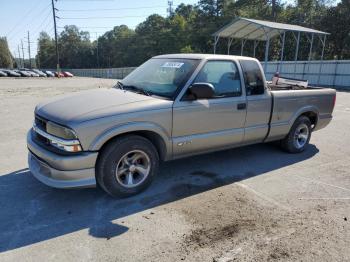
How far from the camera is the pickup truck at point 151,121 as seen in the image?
3672 millimetres

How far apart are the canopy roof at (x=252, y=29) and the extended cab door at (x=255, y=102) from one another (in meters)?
16.8

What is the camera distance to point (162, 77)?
474 cm

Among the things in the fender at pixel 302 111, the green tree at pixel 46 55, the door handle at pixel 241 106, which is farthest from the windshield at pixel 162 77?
the green tree at pixel 46 55

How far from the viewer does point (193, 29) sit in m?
62.2

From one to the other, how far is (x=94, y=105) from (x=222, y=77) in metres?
2.07

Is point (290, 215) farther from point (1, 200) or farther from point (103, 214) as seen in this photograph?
point (1, 200)

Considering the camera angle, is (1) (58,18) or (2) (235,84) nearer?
(2) (235,84)

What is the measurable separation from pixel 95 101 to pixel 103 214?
4.83 feet

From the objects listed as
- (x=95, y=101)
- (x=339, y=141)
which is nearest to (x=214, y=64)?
(x=95, y=101)

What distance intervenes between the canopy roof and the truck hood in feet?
60.4

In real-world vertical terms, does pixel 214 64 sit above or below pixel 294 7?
below

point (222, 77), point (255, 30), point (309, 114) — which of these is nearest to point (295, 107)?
point (309, 114)

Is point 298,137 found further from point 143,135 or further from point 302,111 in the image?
point 143,135

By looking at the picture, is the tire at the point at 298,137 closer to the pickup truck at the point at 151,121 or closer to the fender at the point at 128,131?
the pickup truck at the point at 151,121
